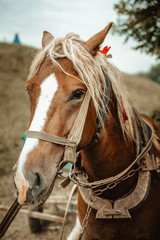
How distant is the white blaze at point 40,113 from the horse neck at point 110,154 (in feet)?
1.87

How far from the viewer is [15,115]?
14164 millimetres

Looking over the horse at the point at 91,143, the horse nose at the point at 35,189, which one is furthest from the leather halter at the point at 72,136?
the horse nose at the point at 35,189

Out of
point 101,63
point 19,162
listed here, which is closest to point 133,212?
point 19,162

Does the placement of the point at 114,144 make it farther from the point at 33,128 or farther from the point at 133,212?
the point at 33,128

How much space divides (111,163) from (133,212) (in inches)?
19.4

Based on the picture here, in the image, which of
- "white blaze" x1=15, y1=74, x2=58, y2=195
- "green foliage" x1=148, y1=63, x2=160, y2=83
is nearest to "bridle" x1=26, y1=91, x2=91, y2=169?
"white blaze" x1=15, y1=74, x2=58, y2=195

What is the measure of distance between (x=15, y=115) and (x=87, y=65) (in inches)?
534

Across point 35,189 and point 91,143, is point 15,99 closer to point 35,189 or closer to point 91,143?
point 91,143

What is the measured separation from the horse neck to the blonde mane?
0.09m

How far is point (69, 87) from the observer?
1329mm

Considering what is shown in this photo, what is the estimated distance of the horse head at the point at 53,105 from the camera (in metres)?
1.18

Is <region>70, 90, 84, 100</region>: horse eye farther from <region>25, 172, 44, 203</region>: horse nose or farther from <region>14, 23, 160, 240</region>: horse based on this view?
<region>25, 172, 44, 203</region>: horse nose

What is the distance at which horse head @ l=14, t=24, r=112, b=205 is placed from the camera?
1179mm

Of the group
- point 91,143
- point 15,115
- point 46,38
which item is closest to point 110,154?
point 91,143
